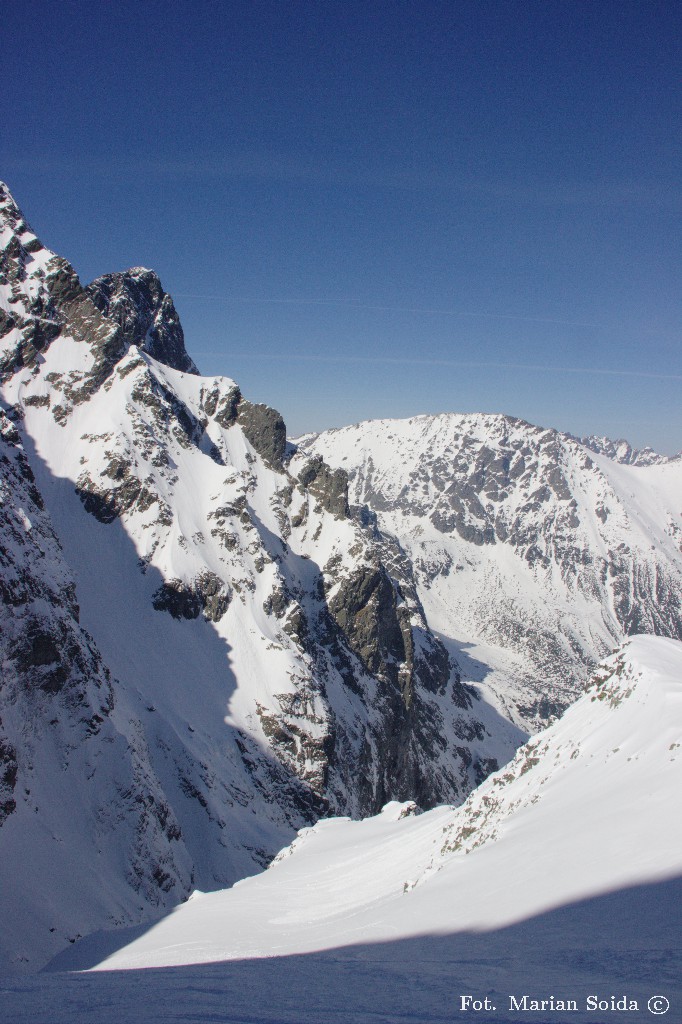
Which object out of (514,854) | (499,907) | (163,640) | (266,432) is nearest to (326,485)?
(266,432)

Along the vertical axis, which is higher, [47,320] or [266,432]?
[47,320]

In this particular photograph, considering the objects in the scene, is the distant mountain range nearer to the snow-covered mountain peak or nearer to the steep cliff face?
the steep cliff face

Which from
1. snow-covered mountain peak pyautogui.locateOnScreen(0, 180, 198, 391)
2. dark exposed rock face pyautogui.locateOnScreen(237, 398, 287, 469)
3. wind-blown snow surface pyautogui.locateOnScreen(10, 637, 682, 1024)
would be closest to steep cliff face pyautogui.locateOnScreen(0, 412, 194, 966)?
wind-blown snow surface pyautogui.locateOnScreen(10, 637, 682, 1024)

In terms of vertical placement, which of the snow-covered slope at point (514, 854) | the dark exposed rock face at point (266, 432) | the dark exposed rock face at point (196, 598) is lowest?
the snow-covered slope at point (514, 854)

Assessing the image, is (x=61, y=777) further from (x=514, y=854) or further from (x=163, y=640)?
(x=163, y=640)

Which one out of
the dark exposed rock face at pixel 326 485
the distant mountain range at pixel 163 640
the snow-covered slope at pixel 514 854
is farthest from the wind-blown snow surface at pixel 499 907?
the dark exposed rock face at pixel 326 485

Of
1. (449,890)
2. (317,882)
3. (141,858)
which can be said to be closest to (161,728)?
(141,858)

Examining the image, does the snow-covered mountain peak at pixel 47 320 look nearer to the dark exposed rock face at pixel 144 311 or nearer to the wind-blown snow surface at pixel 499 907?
the dark exposed rock face at pixel 144 311
